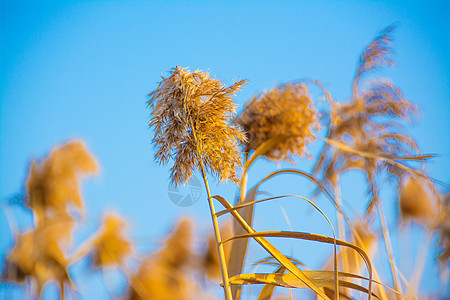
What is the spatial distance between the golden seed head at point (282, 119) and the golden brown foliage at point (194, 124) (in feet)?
3.26

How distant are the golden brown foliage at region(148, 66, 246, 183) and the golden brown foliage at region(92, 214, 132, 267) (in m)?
5.69

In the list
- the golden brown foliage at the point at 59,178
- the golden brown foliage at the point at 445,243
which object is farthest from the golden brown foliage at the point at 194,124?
the golden brown foliage at the point at 59,178

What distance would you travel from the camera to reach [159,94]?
1.45 m

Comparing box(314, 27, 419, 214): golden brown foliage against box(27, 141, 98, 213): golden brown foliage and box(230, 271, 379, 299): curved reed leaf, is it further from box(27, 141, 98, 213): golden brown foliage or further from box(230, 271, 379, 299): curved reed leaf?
box(27, 141, 98, 213): golden brown foliage

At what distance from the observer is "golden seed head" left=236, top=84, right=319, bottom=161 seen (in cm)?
241

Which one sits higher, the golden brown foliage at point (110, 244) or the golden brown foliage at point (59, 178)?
the golden brown foliage at point (59, 178)

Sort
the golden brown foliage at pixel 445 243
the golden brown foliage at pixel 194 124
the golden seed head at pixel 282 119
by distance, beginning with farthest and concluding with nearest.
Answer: the golden brown foliage at pixel 445 243
the golden seed head at pixel 282 119
the golden brown foliage at pixel 194 124

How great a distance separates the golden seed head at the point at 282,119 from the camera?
2412 mm

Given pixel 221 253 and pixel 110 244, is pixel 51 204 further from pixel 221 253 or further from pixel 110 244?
pixel 221 253

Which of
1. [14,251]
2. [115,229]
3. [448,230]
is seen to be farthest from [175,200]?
[14,251]

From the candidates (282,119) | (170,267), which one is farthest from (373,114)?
(170,267)

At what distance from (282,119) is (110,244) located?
5536mm

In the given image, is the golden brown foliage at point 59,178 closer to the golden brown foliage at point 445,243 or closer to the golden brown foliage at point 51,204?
the golden brown foliage at point 51,204

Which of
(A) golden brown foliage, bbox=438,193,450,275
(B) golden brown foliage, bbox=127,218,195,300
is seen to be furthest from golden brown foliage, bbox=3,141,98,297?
(A) golden brown foliage, bbox=438,193,450,275
